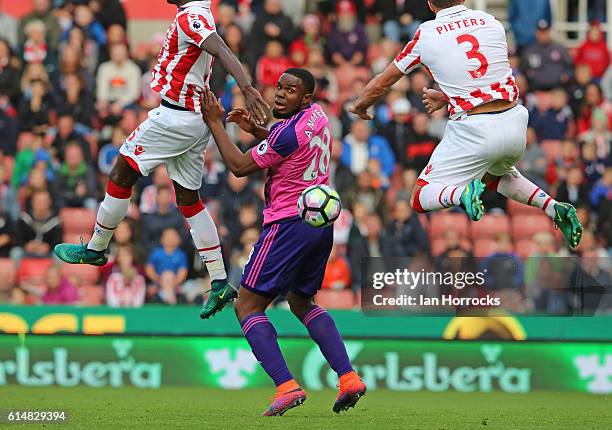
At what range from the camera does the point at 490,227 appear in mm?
17297

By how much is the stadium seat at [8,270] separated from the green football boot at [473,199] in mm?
7020

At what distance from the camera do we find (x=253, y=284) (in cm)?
1094

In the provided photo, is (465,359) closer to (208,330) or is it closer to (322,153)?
(208,330)

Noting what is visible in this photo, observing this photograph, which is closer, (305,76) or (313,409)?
(305,76)

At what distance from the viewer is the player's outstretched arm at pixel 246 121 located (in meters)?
10.9

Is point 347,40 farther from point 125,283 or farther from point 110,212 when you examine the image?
point 110,212


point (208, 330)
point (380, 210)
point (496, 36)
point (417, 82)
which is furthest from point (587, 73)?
point (496, 36)

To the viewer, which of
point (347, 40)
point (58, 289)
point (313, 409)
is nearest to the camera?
point (313, 409)

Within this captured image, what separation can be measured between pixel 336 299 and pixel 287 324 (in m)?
0.94

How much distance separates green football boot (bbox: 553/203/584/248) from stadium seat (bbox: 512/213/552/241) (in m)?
5.94

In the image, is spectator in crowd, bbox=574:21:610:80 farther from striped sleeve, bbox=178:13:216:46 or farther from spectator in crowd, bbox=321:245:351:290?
striped sleeve, bbox=178:13:216:46

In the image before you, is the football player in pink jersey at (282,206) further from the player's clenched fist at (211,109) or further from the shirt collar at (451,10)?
the shirt collar at (451,10)

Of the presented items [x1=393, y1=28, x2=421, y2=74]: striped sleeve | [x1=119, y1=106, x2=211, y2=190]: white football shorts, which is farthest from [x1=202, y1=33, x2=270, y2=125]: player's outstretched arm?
[x1=393, y1=28, x2=421, y2=74]: striped sleeve

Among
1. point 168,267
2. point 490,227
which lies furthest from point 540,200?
point 168,267
